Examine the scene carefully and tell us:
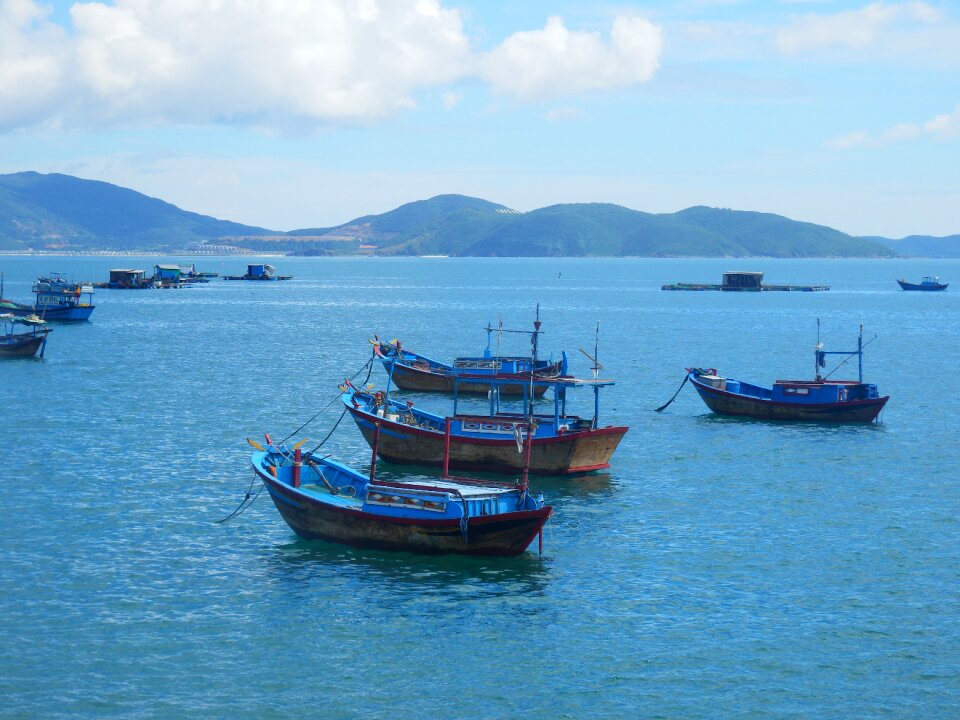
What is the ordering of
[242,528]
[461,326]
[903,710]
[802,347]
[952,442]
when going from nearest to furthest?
[903,710], [242,528], [952,442], [802,347], [461,326]

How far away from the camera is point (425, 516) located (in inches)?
1439

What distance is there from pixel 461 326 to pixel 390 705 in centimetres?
12248

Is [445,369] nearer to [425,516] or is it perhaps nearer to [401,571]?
[425,516]

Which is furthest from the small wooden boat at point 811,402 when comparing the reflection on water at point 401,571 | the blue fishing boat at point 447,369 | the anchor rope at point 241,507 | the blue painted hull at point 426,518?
the anchor rope at point 241,507

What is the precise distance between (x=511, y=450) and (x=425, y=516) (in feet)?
41.3

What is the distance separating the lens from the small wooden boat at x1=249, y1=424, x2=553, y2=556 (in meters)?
36.3

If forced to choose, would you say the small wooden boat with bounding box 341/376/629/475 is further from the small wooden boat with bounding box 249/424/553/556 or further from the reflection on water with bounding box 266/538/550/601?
the reflection on water with bounding box 266/538/550/601

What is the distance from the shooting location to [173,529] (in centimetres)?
3994

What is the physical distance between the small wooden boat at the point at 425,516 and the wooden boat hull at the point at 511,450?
32.4 feet

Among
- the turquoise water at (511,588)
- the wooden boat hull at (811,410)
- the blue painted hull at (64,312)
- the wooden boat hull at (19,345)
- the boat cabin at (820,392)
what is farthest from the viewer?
the blue painted hull at (64,312)

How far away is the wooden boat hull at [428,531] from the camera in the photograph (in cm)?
3628

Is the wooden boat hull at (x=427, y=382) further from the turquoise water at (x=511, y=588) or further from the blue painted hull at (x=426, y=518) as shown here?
the blue painted hull at (x=426, y=518)

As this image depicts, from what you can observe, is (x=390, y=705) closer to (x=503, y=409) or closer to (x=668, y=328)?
(x=503, y=409)

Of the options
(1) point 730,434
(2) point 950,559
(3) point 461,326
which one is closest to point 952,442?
(1) point 730,434
